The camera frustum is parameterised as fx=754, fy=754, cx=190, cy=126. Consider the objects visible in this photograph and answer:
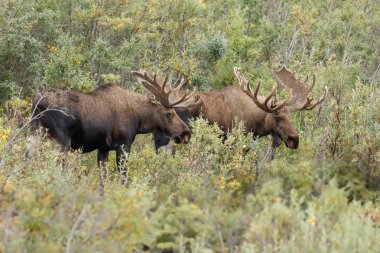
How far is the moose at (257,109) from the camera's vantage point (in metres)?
12.2

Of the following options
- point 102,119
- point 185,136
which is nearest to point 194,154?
point 102,119

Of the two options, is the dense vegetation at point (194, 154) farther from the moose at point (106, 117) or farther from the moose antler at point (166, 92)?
the moose antler at point (166, 92)

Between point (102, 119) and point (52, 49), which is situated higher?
point (102, 119)

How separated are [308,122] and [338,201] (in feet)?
26.8

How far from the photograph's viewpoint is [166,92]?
467 inches

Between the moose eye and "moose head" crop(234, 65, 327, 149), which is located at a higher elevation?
"moose head" crop(234, 65, 327, 149)

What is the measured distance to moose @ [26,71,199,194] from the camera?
1042 cm

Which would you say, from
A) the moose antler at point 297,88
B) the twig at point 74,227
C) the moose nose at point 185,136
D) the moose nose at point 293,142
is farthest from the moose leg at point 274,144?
the twig at point 74,227

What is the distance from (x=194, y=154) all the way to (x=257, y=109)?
307 cm

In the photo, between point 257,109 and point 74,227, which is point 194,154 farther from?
point 74,227

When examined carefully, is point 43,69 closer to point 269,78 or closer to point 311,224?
point 269,78

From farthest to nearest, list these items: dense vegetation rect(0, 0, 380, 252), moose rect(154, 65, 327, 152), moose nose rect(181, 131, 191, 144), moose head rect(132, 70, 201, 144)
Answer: moose rect(154, 65, 327, 152) → moose nose rect(181, 131, 191, 144) → moose head rect(132, 70, 201, 144) → dense vegetation rect(0, 0, 380, 252)

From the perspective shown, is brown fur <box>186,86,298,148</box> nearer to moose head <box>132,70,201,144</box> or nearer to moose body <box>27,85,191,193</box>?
moose head <box>132,70,201,144</box>

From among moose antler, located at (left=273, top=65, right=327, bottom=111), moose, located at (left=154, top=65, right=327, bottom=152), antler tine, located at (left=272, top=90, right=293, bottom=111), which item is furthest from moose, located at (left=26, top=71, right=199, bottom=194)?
moose antler, located at (left=273, top=65, right=327, bottom=111)
